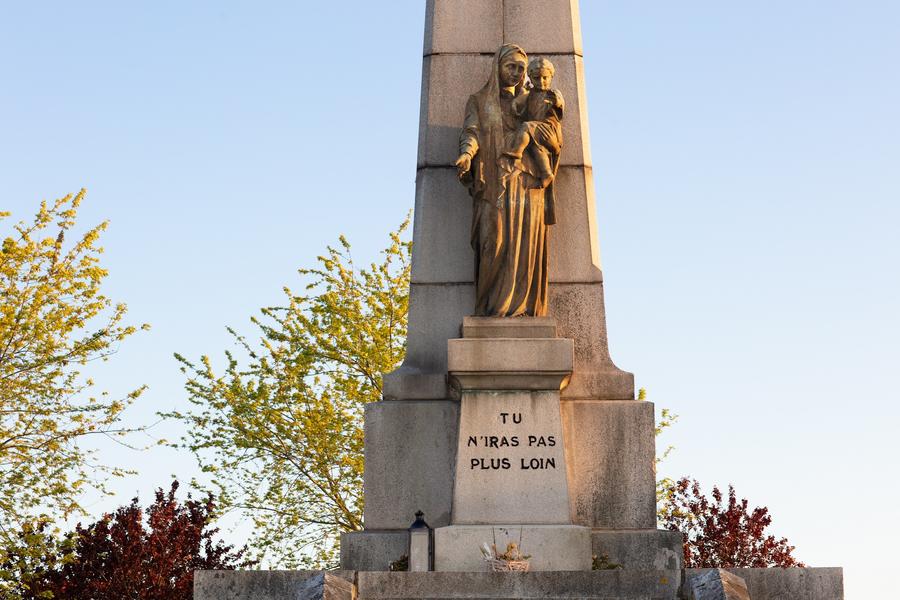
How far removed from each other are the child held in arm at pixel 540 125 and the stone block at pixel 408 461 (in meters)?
2.47

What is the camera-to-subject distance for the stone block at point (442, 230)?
1502cm

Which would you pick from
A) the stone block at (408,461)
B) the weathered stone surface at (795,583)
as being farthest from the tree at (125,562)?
the weathered stone surface at (795,583)

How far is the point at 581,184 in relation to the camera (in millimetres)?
15188

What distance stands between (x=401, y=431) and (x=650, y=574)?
3.54 meters

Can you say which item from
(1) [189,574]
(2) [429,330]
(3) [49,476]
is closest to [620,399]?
(2) [429,330]

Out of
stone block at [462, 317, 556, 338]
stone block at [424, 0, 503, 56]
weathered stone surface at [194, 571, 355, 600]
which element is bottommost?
→ weathered stone surface at [194, 571, 355, 600]

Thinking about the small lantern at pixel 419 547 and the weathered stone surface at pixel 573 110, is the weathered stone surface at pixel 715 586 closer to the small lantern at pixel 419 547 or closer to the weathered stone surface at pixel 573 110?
the small lantern at pixel 419 547

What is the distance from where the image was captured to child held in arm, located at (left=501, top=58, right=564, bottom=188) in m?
14.4

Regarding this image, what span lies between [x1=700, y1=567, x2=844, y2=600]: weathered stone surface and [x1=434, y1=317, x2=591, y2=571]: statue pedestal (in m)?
1.87

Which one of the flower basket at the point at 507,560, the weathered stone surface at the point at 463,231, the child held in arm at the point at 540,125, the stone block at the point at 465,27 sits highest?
the stone block at the point at 465,27

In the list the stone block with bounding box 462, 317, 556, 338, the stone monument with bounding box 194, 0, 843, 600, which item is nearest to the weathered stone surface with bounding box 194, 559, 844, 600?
the stone monument with bounding box 194, 0, 843, 600

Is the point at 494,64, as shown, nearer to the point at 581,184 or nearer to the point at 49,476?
the point at 581,184

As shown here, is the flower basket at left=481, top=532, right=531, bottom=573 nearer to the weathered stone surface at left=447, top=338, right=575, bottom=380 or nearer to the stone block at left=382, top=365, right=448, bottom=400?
the weathered stone surface at left=447, top=338, right=575, bottom=380

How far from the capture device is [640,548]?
13.9m
